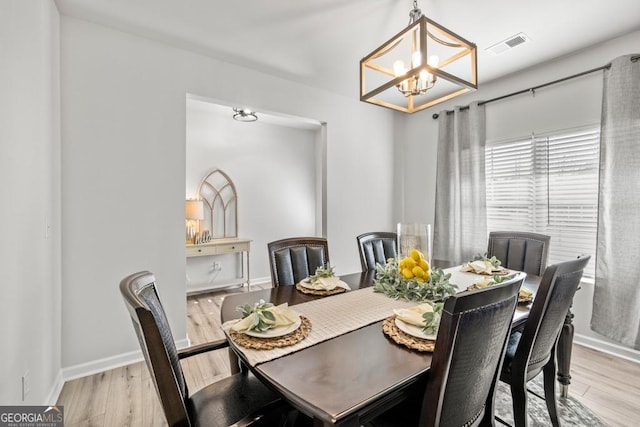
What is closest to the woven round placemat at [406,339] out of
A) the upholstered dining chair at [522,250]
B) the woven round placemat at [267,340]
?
the woven round placemat at [267,340]

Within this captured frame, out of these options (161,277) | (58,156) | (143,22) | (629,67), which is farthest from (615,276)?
(58,156)

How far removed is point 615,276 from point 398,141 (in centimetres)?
274

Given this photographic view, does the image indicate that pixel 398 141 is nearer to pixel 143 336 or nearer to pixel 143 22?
pixel 143 22

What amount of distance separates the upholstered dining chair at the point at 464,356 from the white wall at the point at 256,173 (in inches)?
154

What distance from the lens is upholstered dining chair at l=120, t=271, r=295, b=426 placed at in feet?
2.88

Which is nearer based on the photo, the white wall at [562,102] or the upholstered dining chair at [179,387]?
the upholstered dining chair at [179,387]

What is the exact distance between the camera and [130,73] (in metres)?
2.43

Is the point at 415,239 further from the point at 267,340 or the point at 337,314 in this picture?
the point at 267,340

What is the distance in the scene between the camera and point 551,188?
9.61ft

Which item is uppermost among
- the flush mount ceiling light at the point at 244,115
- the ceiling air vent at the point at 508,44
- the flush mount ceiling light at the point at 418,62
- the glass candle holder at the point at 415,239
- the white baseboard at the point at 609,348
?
the ceiling air vent at the point at 508,44

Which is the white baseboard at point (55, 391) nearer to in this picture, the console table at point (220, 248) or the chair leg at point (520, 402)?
the console table at point (220, 248)

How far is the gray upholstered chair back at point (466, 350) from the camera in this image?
0.90 meters

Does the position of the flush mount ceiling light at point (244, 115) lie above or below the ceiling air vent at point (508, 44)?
below

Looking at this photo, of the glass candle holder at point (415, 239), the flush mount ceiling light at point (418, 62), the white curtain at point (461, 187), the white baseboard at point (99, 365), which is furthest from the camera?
the white curtain at point (461, 187)
